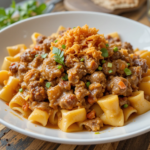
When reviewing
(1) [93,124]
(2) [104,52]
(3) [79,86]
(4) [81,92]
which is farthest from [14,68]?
(1) [93,124]

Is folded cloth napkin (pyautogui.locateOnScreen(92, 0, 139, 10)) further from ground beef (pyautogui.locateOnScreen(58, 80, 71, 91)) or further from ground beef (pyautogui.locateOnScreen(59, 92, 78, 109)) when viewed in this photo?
ground beef (pyautogui.locateOnScreen(59, 92, 78, 109))

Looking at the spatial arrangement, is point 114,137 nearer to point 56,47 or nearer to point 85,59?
point 85,59

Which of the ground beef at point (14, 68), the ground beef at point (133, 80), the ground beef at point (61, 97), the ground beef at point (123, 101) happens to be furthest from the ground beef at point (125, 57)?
the ground beef at point (14, 68)

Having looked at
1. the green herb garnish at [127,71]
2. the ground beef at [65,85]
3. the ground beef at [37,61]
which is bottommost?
the green herb garnish at [127,71]

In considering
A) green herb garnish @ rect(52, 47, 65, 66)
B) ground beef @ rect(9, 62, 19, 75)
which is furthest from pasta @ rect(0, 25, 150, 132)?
ground beef @ rect(9, 62, 19, 75)

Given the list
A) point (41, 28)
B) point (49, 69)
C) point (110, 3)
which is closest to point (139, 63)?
point (49, 69)

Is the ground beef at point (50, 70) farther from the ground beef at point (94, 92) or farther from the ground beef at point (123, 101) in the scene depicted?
the ground beef at point (123, 101)

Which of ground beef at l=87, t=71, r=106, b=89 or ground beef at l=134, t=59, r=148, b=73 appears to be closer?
ground beef at l=87, t=71, r=106, b=89
